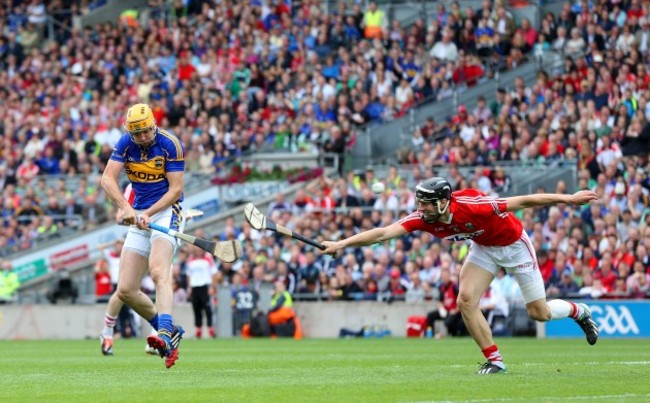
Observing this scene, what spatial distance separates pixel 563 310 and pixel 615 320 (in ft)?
33.5

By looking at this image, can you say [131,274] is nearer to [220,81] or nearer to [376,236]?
[376,236]

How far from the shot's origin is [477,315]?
13.0 meters

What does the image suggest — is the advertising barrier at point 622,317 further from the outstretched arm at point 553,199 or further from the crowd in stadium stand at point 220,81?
the outstretched arm at point 553,199

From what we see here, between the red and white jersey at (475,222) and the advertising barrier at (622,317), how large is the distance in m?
10.9

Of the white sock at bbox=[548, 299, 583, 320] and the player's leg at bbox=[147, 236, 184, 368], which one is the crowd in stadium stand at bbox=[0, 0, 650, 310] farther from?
the player's leg at bbox=[147, 236, 184, 368]

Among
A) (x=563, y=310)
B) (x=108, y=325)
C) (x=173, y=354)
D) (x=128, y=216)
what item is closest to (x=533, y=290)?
(x=563, y=310)

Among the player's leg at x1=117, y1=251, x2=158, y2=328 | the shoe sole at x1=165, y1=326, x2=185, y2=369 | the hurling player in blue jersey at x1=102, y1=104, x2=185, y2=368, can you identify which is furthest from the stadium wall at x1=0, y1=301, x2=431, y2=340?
the shoe sole at x1=165, y1=326, x2=185, y2=369

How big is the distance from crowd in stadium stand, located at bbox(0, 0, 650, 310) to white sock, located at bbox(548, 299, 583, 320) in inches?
402

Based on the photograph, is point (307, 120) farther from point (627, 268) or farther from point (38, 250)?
point (627, 268)

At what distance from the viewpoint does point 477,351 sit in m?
18.4

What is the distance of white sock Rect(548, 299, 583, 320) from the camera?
44.5 ft

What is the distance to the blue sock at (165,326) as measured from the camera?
1323cm

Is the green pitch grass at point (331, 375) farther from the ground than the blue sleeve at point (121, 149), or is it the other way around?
A: the blue sleeve at point (121, 149)

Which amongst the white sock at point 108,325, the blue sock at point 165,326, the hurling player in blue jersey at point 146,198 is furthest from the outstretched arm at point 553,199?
the white sock at point 108,325
